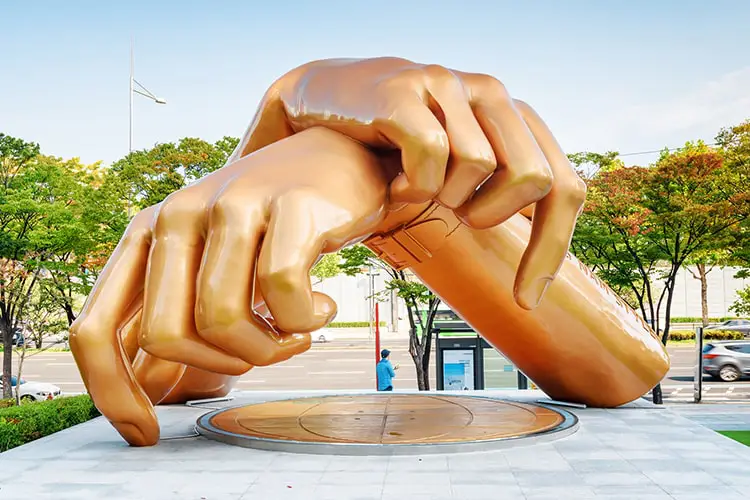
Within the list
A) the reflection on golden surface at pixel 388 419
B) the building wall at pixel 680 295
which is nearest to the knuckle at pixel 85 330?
the reflection on golden surface at pixel 388 419

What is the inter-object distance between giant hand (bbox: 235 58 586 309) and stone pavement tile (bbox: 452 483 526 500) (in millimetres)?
2538

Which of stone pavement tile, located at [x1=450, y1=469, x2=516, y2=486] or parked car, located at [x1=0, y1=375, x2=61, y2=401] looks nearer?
stone pavement tile, located at [x1=450, y1=469, x2=516, y2=486]

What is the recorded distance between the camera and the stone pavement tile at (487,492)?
6520mm

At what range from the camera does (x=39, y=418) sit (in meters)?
11.5

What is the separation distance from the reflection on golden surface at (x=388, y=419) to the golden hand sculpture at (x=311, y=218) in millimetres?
1443

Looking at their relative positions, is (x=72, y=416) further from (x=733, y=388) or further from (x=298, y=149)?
(x=733, y=388)

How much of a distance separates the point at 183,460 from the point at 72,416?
4989 millimetres

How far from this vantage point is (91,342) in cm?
747

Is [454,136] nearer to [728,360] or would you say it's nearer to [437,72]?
[437,72]

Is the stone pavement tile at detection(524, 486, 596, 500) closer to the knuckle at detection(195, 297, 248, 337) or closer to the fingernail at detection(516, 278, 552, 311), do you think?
the fingernail at detection(516, 278, 552, 311)

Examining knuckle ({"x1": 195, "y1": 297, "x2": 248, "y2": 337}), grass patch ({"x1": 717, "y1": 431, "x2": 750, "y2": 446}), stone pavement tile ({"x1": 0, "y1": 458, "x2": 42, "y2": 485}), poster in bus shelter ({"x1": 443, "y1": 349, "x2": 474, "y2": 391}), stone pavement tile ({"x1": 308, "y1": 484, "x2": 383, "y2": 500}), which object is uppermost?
knuckle ({"x1": 195, "y1": 297, "x2": 248, "y2": 337})

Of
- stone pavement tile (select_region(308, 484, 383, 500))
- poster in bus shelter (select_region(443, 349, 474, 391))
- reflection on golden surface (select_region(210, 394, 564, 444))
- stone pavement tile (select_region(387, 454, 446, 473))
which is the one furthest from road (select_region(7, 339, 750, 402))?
stone pavement tile (select_region(308, 484, 383, 500))

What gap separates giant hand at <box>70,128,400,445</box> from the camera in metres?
6.73

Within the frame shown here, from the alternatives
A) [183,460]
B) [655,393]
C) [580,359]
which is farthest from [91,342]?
[655,393]
